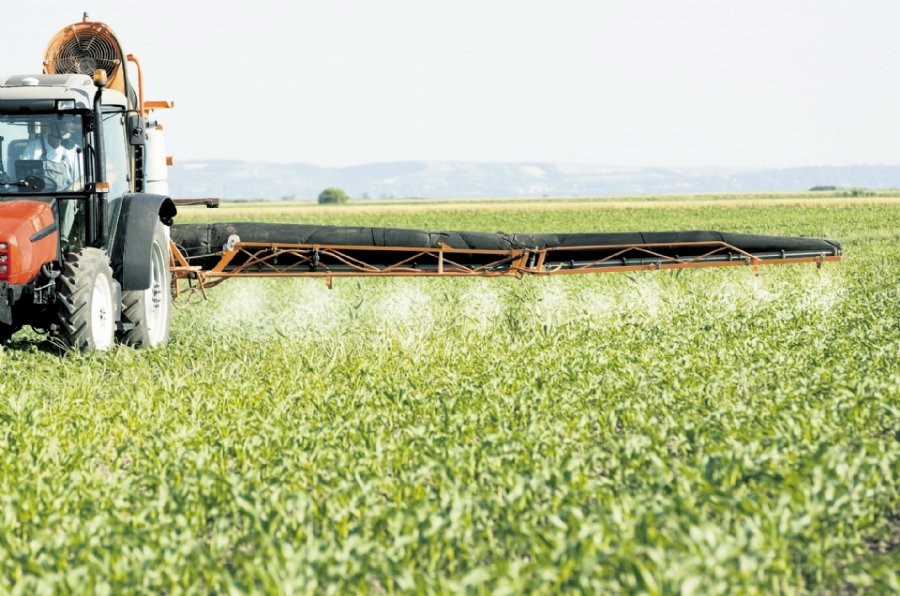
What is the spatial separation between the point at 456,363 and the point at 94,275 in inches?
120

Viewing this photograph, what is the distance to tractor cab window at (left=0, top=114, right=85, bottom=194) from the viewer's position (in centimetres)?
852

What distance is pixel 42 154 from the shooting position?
28.1 ft

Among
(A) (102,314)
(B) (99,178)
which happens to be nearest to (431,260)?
(A) (102,314)

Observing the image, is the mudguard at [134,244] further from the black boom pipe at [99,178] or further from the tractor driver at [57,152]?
the tractor driver at [57,152]

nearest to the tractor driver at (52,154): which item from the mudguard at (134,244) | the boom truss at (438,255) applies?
the mudguard at (134,244)

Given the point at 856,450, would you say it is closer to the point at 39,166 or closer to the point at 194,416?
the point at 194,416

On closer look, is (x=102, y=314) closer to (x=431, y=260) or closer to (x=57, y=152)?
(x=57, y=152)

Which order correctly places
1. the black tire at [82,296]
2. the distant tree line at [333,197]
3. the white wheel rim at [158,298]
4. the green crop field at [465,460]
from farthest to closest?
the distant tree line at [333,197], the white wheel rim at [158,298], the black tire at [82,296], the green crop field at [465,460]

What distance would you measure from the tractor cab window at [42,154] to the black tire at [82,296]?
0.66 m

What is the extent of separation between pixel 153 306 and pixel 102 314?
4.39 feet

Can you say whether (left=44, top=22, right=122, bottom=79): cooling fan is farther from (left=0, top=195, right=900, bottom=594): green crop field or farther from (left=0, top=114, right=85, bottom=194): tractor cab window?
(left=0, top=195, right=900, bottom=594): green crop field

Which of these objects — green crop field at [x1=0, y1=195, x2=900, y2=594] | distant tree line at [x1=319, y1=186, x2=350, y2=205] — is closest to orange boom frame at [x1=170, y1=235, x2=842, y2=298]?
green crop field at [x1=0, y1=195, x2=900, y2=594]

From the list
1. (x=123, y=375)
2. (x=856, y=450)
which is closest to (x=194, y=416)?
(x=123, y=375)

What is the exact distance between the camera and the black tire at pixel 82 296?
26.5ft
